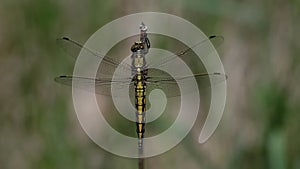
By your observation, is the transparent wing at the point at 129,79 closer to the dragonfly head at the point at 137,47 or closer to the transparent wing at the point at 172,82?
the transparent wing at the point at 172,82

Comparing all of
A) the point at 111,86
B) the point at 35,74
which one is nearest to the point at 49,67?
the point at 35,74

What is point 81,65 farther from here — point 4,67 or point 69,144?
point 4,67

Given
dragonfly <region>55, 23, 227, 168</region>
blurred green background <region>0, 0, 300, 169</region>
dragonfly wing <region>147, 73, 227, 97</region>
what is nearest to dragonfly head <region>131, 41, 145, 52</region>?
dragonfly <region>55, 23, 227, 168</region>

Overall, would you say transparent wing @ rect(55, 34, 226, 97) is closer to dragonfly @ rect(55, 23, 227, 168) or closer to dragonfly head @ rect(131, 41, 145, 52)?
dragonfly @ rect(55, 23, 227, 168)

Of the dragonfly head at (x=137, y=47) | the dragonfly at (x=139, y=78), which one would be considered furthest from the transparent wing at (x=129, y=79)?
the dragonfly head at (x=137, y=47)

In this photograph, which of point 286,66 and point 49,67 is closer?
point 286,66

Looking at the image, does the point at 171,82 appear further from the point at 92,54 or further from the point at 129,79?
the point at 92,54

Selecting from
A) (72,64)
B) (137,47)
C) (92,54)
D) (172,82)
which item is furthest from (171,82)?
(72,64)

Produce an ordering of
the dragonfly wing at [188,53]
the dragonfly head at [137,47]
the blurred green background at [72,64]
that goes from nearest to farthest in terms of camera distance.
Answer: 1. the dragonfly head at [137,47]
2. the dragonfly wing at [188,53]
3. the blurred green background at [72,64]
